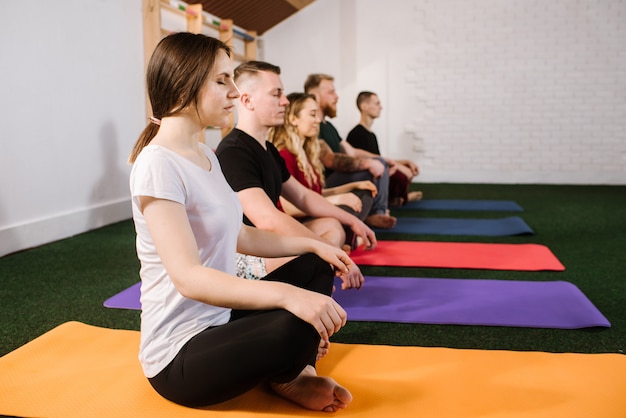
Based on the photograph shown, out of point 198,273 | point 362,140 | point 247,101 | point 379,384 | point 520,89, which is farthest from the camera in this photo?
point 520,89

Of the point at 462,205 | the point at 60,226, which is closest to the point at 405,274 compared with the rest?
the point at 60,226

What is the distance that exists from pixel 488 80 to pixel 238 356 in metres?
7.75

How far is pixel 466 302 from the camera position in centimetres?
258

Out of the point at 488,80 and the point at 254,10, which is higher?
the point at 254,10

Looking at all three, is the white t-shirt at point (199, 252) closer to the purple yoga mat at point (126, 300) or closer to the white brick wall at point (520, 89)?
the purple yoga mat at point (126, 300)

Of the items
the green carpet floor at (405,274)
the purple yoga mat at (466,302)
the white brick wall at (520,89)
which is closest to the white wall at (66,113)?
the green carpet floor at (405,274)

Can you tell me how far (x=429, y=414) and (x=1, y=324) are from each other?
175 centimetres

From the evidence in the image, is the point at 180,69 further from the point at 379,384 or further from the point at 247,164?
the point at 379,384

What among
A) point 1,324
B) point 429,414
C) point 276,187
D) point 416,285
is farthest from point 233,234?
point 416,285

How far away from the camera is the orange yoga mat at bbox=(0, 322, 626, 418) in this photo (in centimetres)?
153

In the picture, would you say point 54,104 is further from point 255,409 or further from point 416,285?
point 255,409

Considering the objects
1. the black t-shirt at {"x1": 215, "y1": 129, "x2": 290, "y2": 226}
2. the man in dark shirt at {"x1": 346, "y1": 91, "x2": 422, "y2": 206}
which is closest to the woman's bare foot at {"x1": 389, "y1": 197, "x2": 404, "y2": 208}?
the man in dark shirt at {"x1": 346, "y1": 91, "x2": 422, "y2": 206}

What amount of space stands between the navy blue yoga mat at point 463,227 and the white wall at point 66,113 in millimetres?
2263

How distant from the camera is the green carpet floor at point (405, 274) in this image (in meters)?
2.14
